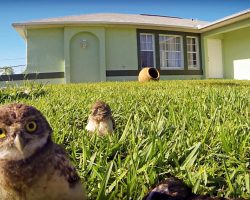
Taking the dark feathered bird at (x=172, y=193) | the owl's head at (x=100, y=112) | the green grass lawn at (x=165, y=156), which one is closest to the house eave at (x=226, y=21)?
the green grass lawn at (x=165, y=156)

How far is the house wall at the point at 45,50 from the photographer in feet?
60.5

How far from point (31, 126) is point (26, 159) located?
12 centimetres

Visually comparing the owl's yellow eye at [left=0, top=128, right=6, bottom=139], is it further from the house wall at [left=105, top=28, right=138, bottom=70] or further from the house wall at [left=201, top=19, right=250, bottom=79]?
the house wall at [left=201, top=19, right=250, bottom=79]

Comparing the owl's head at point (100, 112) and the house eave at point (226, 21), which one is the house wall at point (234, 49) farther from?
the owl's head at point (100, 112)

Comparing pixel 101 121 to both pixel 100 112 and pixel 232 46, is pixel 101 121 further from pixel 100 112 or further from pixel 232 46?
pixel 232 46

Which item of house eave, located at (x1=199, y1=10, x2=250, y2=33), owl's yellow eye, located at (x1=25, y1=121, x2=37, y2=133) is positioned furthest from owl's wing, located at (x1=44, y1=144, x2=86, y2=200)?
house eave, located at (x1=199, y1=10, x2=250, y2=33)

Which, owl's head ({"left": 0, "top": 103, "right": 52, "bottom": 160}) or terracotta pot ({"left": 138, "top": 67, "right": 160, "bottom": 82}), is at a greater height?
terracotta pot ({"left": 138, "top": 67, "right": 160, "bottom": 82})

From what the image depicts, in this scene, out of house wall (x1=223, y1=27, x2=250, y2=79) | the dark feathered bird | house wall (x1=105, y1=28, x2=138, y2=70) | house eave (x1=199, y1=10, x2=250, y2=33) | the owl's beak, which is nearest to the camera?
the owl's beak

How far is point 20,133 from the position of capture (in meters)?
1.21

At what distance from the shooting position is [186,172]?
75.3 inches

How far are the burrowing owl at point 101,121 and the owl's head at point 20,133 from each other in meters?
1.49

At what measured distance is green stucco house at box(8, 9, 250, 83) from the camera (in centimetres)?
1836

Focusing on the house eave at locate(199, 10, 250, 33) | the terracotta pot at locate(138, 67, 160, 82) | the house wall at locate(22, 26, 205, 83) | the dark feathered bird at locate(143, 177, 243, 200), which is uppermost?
the house eave at locate(199, 10, 250, 33)

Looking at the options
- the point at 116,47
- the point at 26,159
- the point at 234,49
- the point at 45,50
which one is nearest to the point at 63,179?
the point at 26,159
